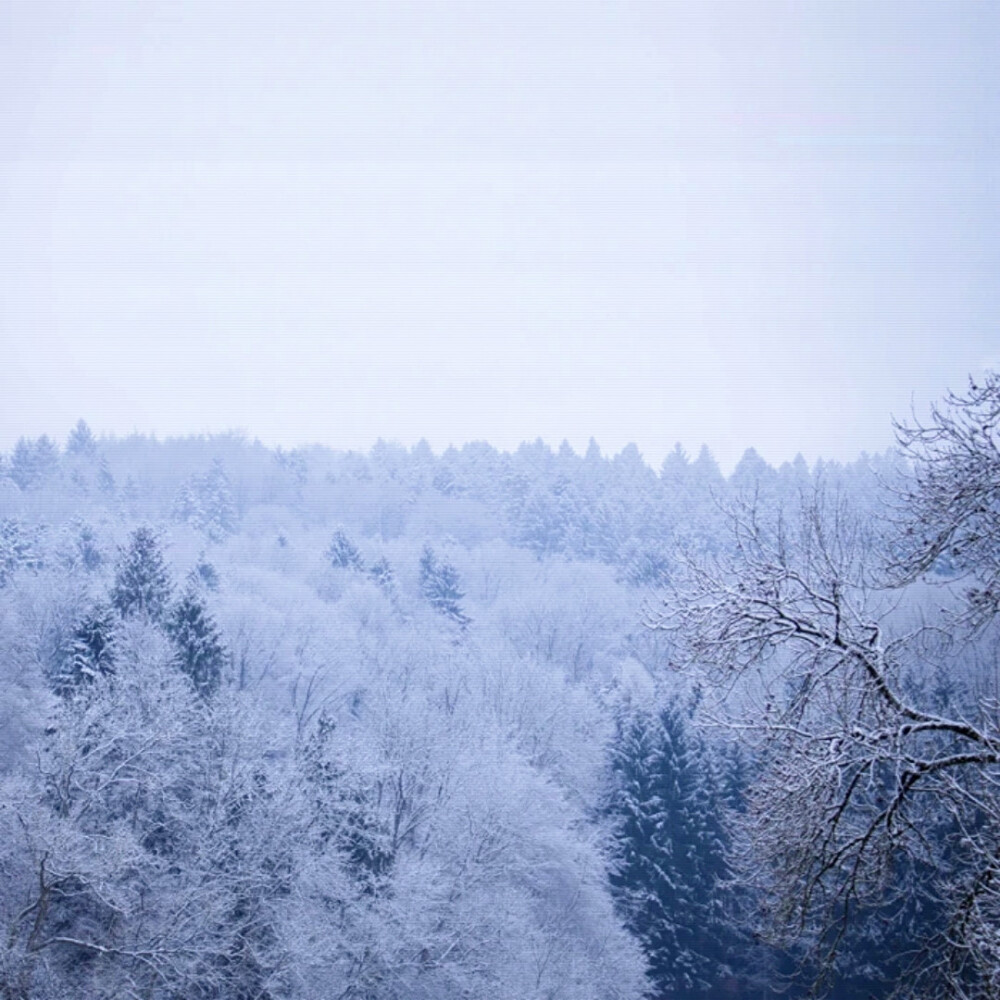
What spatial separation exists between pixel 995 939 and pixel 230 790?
1963 cm

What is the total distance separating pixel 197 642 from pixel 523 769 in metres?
12.9

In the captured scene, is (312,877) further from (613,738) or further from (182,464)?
(182,464)

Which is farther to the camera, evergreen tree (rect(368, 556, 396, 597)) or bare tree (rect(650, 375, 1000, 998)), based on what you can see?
evergreen tree (rect(368, 556, 396, 597))

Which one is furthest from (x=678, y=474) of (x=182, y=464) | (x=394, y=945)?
(x=394, y=945)

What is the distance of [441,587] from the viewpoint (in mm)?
55125

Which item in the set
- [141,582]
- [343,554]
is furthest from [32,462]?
[141,582]

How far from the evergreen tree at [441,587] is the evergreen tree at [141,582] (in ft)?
72.9

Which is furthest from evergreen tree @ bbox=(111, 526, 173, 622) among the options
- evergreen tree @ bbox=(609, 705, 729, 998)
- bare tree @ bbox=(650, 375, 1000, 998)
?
bare tree @ bbox=(650, 375, 1000, 998)

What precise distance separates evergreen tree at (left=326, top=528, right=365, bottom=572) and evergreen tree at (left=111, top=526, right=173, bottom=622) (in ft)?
80.7

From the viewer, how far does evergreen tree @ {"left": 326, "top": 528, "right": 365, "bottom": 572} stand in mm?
58875

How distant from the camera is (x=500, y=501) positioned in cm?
8162

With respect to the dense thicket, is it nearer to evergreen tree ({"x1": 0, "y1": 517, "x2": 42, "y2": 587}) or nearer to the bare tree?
evergreen tree ({"x1": 0, "y1": 517, "x2": 42, "y2": 587})

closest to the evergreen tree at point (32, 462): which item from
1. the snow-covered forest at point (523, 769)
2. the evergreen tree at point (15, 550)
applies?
the snow-covered forest at point (523, 769)

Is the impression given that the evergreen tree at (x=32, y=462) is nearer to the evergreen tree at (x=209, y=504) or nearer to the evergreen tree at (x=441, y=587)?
the evergreen tree at (x=209, y=504)
